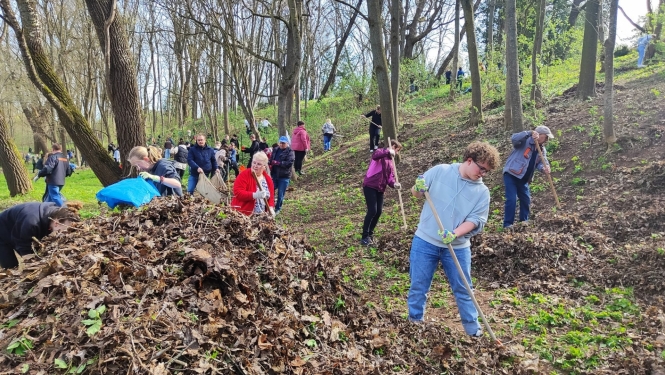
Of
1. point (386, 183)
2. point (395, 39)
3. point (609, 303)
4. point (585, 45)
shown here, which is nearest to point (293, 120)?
point (395, 39)

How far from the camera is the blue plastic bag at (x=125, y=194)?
14.9 feet

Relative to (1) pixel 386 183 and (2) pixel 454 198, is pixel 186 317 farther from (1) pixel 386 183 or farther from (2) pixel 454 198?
(1) pixel 386 183

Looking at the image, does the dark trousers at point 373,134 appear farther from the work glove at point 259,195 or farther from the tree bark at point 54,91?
the work glove at point 259,195

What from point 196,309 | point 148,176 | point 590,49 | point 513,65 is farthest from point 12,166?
point 590,49

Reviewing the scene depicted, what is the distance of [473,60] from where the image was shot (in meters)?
13.2

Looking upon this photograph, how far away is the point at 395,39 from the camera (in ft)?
41.0

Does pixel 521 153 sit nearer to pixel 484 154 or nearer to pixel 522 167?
pixel 522 167

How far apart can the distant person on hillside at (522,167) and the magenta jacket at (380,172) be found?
2023 millimetres

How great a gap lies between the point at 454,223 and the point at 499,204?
5.17 metres

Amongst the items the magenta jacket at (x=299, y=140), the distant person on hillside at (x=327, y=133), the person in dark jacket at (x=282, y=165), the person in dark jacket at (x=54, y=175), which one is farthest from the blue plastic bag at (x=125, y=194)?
the distant person on hillside at (x=327, y=133)

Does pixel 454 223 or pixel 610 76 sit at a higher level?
pixel 610 76

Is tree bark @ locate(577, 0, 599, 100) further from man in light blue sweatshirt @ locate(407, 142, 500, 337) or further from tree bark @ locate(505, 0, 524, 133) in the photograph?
man in light blue sweatshirt @ locate(407, 142, 500, 337)

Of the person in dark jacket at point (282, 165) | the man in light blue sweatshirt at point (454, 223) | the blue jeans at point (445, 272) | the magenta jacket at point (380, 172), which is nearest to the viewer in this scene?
the man in light blue sweatshirt at point (454, 223)

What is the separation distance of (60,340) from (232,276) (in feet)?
3.59
